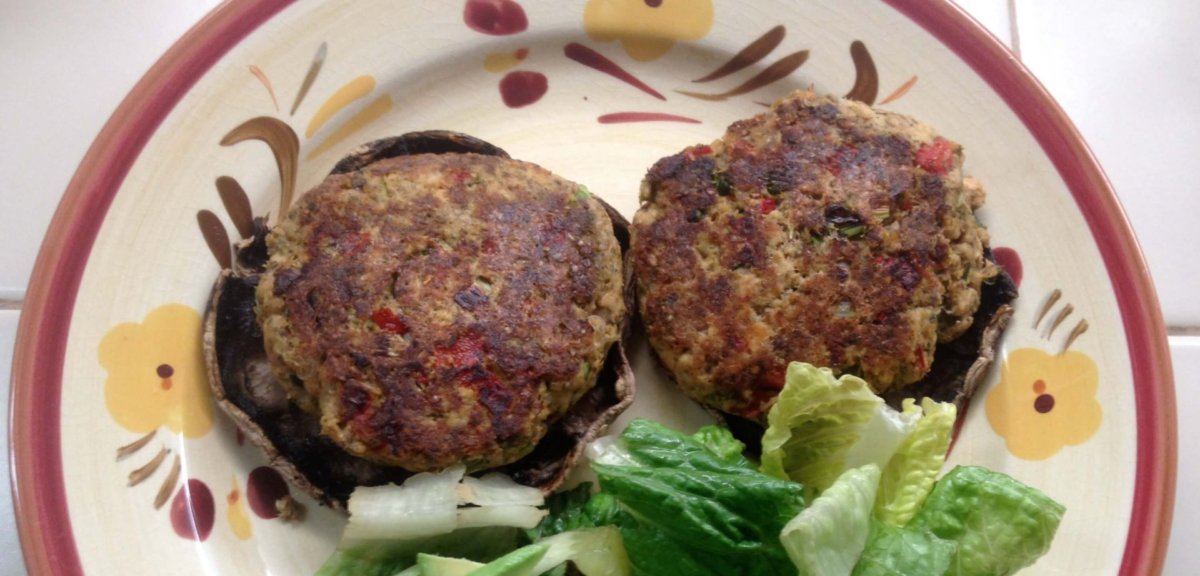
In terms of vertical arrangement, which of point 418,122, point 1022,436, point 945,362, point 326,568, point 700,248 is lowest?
point 326,568

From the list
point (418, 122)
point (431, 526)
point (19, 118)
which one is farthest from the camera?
point (19, 118)

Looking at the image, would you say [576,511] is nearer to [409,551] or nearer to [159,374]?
Answer: [409,551]

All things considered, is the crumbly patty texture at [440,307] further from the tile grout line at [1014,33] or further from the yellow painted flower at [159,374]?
the tile grout line at [1014,33]

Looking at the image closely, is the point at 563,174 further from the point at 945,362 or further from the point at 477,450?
the point at 945,362

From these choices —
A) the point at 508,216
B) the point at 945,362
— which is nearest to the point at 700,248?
the point at 508,216

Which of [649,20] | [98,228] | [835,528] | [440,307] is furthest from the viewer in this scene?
[649,20]

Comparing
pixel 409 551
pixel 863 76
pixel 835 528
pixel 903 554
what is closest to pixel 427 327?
pixel 409 551

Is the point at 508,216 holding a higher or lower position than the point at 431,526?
higher

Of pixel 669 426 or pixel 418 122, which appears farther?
pixel 418 122
